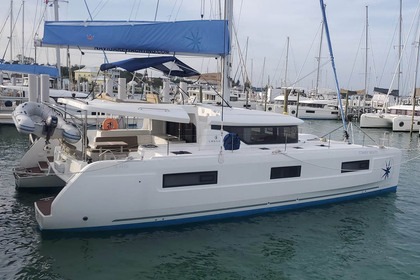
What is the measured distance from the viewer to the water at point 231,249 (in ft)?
23.8

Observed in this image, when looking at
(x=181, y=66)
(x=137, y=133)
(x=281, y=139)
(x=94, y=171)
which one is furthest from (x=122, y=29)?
(x=281, y=139)

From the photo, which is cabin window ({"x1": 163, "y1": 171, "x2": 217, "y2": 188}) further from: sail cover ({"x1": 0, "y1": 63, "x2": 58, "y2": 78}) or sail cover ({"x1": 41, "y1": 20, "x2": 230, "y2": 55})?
sail cover ({"x1": 0, "y1": 63, "x2": 58, "y2": 78})

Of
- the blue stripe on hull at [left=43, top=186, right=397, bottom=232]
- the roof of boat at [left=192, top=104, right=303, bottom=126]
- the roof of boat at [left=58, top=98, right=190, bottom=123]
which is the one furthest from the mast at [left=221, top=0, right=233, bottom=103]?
the blue stripe on hull at [left=43, top=186, right=397, bottom=232]

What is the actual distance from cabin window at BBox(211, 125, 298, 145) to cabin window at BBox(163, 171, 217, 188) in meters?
1.50

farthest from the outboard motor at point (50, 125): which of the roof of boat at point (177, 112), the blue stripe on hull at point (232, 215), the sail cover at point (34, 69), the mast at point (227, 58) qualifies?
the sail cover at point (34, 69)

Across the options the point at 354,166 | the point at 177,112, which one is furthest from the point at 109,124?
the point at 354,166

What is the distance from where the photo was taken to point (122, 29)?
9805mm

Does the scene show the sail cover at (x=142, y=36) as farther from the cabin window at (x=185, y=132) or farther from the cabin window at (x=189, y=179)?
the cabin window at (x=189, y=179)

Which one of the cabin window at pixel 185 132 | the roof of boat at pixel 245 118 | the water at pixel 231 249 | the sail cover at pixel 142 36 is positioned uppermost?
the sail cover at pixel 142 36

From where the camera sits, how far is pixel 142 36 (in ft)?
32.5

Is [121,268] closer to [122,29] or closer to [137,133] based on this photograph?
[137,133]

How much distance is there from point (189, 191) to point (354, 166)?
543 cm

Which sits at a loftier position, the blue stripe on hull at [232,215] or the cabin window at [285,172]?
the cabin window at [285,172]

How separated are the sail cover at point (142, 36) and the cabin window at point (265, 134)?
6.96 feet
